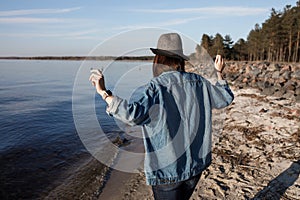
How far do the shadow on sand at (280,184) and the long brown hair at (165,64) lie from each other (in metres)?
3.39

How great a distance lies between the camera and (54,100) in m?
23.2

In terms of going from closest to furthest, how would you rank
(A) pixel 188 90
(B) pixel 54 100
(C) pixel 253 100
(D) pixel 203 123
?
(A) pixel 188 90 → (D) pixel 203 123 → (C) pixel 253 100 → (B) pixel 54 100

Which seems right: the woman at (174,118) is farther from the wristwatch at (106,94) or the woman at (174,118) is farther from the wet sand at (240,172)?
the wet sand at (240,172)

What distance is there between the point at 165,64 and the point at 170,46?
0.50ft

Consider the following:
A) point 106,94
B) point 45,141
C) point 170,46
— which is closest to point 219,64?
point 170,46

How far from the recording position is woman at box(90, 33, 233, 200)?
198 centimetres

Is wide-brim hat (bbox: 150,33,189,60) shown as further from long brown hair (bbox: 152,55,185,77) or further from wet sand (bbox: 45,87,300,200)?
wet sand (bbox: 45,87,300,200)

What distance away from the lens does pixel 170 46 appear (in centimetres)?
218

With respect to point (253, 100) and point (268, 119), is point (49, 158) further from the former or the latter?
point (253, 100)

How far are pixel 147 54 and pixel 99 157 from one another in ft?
21.2

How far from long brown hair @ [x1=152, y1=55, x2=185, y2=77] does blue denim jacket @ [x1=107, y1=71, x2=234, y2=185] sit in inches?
3.3

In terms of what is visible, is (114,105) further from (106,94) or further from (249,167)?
(249,167)

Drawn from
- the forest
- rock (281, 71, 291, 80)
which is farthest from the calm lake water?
the forest

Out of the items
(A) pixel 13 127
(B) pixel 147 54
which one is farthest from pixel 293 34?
(B) pixel 147 54
